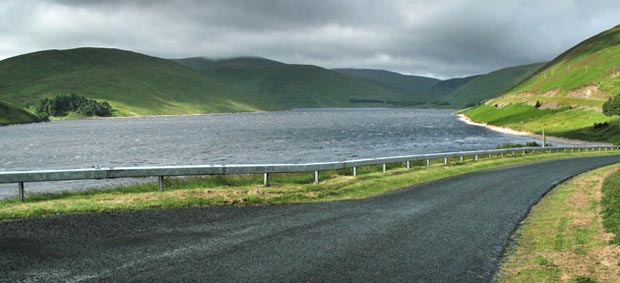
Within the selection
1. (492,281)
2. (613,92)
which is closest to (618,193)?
(492,281)

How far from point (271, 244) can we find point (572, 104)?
460 ft

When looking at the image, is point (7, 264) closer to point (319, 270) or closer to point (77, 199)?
point (319, 270)

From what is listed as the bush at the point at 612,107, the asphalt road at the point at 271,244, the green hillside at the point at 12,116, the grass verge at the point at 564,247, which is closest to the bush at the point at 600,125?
the bush at the point at 612,107

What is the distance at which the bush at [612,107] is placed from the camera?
99.7 m

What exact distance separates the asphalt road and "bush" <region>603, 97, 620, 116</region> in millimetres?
99821

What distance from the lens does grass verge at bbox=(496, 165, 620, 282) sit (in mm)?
9211

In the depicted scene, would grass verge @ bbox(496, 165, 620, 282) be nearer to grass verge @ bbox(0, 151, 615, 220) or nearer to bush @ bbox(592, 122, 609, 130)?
grass verge @ bbox(0, 151, 615, 220)

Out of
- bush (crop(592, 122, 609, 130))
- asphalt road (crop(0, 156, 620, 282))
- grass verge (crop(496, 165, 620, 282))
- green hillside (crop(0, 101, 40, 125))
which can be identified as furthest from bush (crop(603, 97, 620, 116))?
green hillside (crop(0, 101, 40, 125))

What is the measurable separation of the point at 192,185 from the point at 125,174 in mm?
3078

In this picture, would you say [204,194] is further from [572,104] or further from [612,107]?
[572,104]

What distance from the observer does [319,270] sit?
934 cm

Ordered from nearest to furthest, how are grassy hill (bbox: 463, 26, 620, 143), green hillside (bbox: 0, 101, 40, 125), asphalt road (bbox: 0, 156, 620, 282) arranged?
asphalt road (bbox: 0, 156, 620, 282)
grassy hill (bbox: 463, 26, 620, 143)
green hillside (bbox: 0, 101, 40, 125)

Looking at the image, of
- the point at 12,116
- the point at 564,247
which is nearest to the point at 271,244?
the point at 564,247

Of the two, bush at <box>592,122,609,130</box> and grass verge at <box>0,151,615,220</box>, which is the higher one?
bush at <box>592,122,609,130</box>
